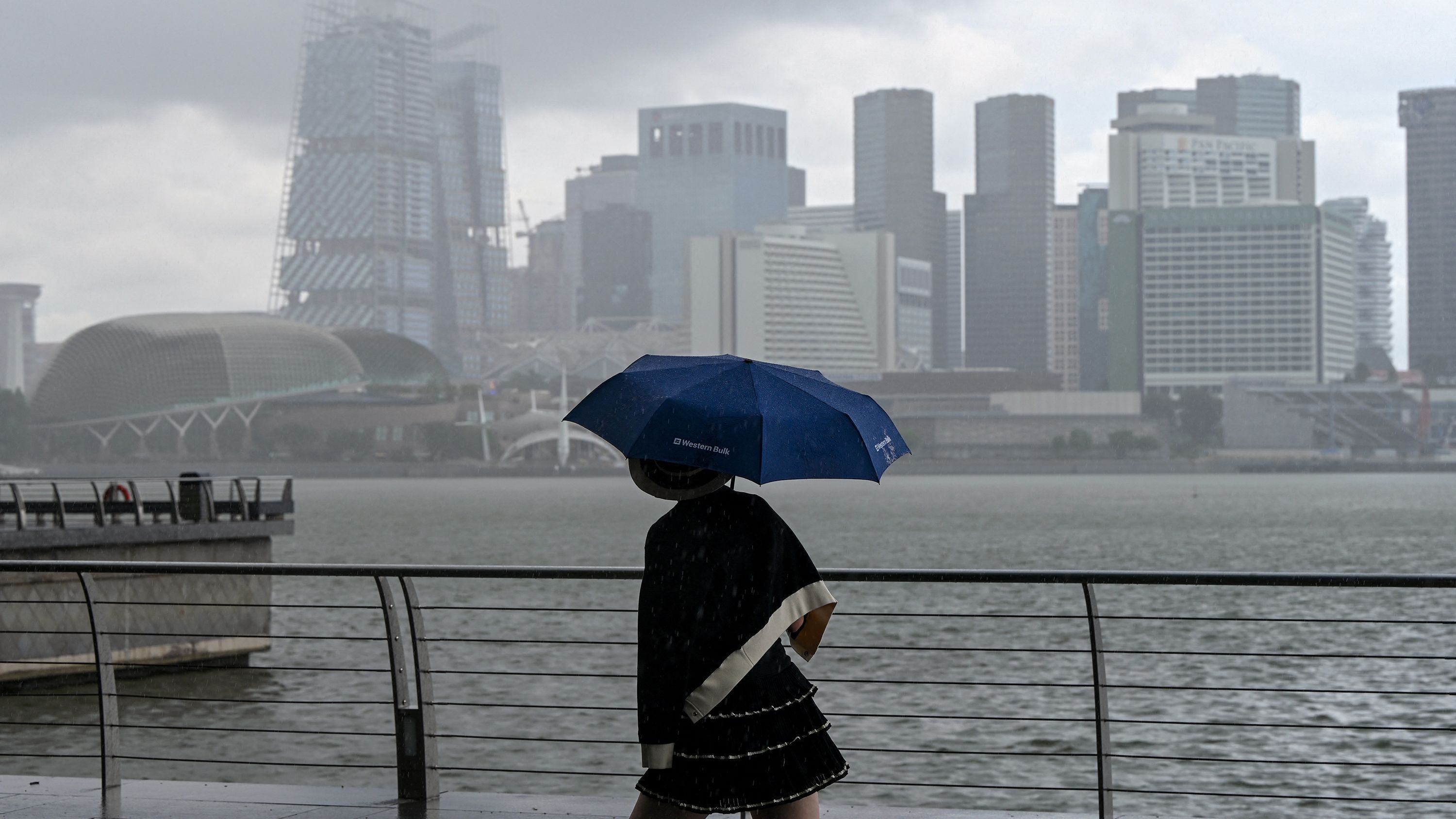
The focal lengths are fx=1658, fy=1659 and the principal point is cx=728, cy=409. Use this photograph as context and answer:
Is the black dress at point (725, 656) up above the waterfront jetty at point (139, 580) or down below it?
above

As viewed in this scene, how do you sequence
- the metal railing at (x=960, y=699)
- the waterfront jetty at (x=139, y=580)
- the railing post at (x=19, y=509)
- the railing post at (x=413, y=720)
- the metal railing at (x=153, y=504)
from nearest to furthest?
the metal railing at (x=960, y=699) < the railing post at (x=413, y=720) < the waterfront jetty at (x=139, y=580) < the railing post at (x=19, y=509) < the metal railing at (x=153, y=504)

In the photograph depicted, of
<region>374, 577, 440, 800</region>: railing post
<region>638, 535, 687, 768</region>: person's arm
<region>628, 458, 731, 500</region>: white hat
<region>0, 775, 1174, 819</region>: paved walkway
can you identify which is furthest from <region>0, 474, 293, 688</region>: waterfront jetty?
<region>628, 458, 731, 500</region>: white hat

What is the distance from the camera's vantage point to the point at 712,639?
409 cm

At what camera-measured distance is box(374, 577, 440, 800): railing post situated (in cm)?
A: 641

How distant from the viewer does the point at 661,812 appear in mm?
4262

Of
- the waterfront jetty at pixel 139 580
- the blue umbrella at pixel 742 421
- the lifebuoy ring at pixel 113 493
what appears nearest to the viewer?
the blue umbrella at pixel 742 421

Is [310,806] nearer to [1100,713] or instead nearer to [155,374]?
[1100,713]

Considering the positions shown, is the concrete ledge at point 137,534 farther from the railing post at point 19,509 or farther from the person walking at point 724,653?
the person walking at point 724,653

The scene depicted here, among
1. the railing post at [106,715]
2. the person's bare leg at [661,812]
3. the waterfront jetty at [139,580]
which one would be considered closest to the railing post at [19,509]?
the waterfront jetty at [139,580]

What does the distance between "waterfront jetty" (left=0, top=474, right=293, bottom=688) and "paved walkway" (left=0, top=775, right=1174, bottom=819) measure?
13.4 m

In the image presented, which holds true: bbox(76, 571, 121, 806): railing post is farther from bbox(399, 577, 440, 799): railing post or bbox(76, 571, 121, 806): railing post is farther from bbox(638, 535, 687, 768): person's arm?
bbox(638, 535, 687, 768): person's arm

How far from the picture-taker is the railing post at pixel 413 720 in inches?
252

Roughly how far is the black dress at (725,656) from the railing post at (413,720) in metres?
2.39

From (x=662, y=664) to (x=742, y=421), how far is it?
650 mm
